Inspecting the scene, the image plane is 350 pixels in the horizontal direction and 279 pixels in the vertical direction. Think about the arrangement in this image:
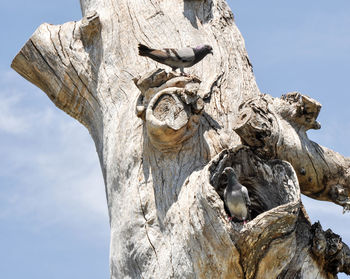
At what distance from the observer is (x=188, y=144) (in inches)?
141

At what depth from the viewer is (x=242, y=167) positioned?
11.4ft

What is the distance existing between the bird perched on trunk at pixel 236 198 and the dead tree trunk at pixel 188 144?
0.22 feet

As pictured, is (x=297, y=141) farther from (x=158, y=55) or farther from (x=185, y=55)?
(x=158, y=55)

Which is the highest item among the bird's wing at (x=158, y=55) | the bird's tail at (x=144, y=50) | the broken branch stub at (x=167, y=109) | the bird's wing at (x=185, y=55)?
the bird's tail at (x=144, y=50)

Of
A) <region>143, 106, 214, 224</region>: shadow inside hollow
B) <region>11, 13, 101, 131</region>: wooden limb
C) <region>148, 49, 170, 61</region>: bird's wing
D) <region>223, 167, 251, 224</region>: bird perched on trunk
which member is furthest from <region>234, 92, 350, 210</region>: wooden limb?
<region>11, 13, 101, 131</region>: wooden limb

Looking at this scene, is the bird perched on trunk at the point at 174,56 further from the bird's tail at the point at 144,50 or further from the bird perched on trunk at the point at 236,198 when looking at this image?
the bird perched on trunk at the point at 236,198

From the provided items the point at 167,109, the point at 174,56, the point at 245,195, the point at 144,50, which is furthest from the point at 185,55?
the point at 245,195

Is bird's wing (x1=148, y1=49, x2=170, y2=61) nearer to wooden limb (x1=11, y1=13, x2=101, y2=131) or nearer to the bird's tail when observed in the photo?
the bird's tail

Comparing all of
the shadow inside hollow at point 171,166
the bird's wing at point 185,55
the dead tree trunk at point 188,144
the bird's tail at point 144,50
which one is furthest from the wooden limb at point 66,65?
the shadow inside hollow at point 171,166

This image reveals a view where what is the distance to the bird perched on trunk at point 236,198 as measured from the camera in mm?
3088

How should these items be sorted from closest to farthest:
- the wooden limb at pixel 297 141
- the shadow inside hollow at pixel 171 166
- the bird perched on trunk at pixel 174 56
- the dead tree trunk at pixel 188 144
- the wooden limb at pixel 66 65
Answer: the dead tree trunk at pixel 188 144 < the shadow inside hollow at pixel 171 166 < the wooden limb at pixel 297 141 < the bird perched on trunk at pixel 174 56 < the wooden limb at pixel 66 65

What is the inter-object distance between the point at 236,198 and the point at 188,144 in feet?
1.80

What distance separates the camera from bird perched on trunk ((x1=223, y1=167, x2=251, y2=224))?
A: 3.09 m

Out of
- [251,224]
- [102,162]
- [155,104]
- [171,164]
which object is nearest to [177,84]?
[155,104]
